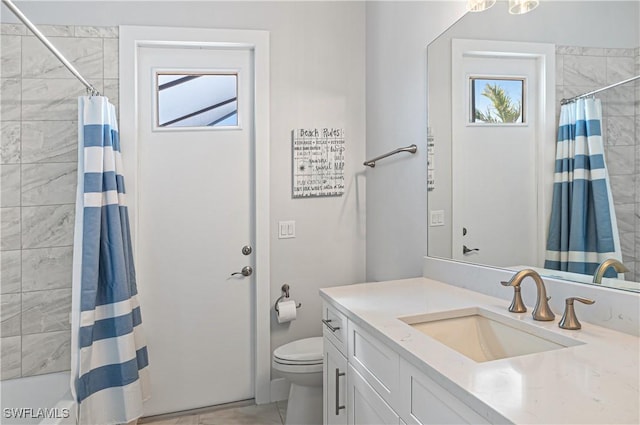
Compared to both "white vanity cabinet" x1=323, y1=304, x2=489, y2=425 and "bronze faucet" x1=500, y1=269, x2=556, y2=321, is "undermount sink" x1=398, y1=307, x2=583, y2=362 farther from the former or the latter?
"white vanity cabinet" x1=323, y1=304, x2=489, y2=425

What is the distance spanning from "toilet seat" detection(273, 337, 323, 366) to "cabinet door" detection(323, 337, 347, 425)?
13.6 inches

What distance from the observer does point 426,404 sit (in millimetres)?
995

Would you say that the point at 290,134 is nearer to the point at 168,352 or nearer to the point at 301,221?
the point at 301,221

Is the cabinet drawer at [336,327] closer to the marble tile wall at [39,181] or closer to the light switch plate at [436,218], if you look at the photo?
the light switch plate at [436,218]

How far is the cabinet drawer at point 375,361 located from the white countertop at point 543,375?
5 cm

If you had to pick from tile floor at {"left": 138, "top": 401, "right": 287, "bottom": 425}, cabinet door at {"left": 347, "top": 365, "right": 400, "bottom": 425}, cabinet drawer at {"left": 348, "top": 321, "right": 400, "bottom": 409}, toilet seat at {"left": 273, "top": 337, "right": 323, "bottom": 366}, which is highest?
cabinet drawer at {"left": 348, "top": 321, "right": 400, "bottom": 409}

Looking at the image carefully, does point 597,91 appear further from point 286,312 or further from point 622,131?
A: point 286,312

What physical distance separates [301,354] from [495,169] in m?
1.36

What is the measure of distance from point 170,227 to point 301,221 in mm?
816

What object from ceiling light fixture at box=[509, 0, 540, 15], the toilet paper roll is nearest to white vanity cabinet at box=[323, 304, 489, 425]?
the toilet paper roll

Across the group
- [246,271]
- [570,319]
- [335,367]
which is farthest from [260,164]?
[570,319]

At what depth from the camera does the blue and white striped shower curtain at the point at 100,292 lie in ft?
6.57

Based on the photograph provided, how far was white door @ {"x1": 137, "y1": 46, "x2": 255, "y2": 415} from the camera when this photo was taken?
8.25ft

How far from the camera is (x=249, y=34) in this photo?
8.40ft
